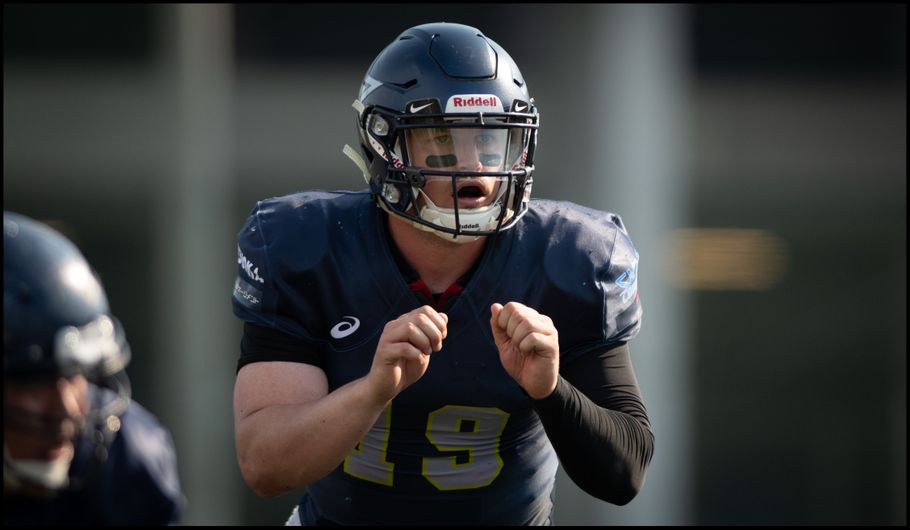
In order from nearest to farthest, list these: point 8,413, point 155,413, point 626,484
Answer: point 8,413, point 626,484, point 155,413

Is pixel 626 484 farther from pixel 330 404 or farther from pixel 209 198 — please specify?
pixel 209 198

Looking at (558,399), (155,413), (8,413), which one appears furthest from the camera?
(155,413)

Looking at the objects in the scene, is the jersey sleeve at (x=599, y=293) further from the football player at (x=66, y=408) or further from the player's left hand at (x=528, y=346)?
the football player at (x=66, y=408)

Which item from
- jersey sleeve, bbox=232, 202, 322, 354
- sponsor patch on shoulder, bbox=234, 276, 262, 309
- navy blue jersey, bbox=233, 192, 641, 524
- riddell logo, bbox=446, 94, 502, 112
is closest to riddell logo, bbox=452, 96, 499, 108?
riddell logo, bbox=446, 94, 502, 112

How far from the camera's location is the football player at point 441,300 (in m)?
2.92

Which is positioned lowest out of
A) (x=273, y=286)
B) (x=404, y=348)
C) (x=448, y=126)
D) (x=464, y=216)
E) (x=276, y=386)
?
(x=276, y=386)

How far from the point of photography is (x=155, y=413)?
7320mm

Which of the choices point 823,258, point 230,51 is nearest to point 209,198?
point 230,51

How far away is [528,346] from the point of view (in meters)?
2.62

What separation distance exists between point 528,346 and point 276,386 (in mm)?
604

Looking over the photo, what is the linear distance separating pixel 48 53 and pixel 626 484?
5.70 m

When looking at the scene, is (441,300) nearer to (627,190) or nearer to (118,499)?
(118,499)

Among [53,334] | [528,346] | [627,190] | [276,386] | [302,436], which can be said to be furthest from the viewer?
[627,190]

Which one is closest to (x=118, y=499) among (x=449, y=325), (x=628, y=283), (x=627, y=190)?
(x=449, y=325)
